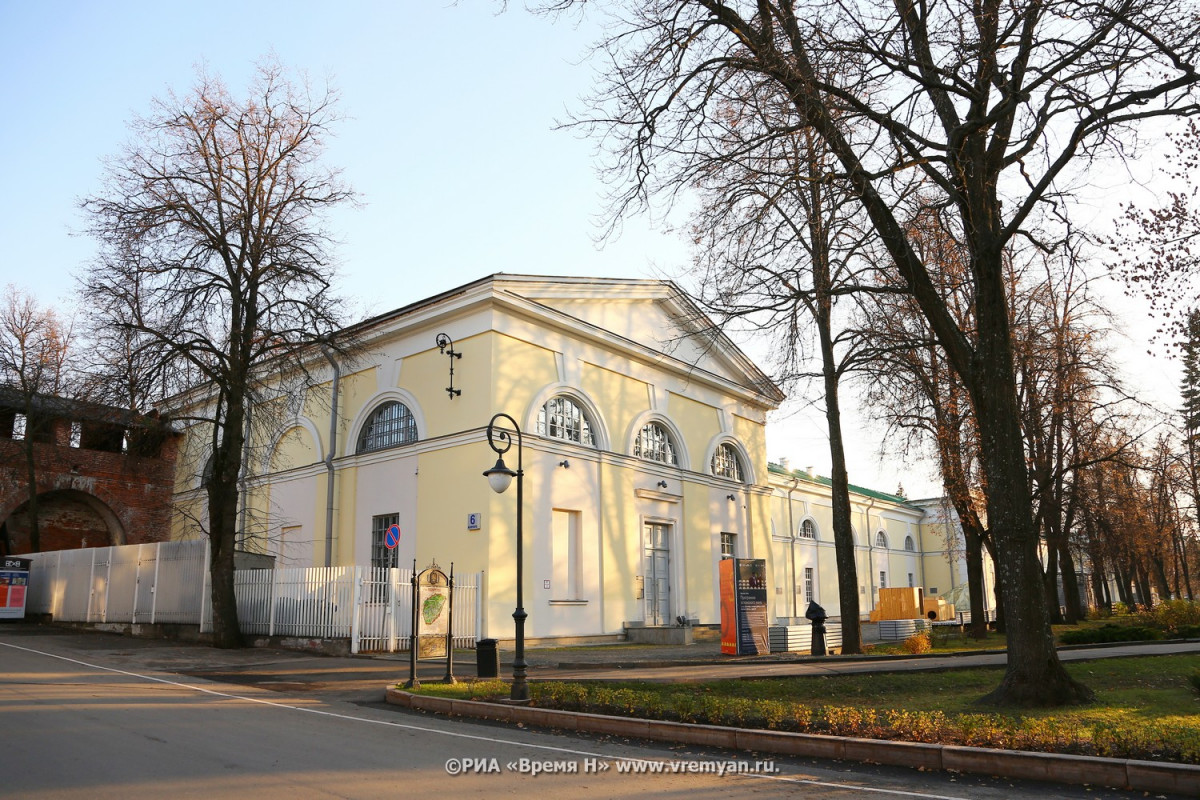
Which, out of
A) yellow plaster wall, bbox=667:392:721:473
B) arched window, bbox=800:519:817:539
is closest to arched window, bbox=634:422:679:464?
yellow plaster wall, bbox=667:392:721:473

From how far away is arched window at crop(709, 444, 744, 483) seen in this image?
32.0 m

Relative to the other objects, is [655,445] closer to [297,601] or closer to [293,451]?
[293,451]

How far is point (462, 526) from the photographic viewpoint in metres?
22.1

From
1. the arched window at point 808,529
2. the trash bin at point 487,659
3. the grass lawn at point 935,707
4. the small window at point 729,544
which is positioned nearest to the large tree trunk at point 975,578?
the small window at point 729,544

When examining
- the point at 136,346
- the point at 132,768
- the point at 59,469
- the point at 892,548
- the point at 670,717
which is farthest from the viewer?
the point at 892,548

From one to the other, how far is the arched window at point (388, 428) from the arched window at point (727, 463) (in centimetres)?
1180

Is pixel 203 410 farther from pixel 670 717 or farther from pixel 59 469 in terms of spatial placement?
pixel 670 717

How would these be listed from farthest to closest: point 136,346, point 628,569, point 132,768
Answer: point 628,569 < point 136,346 < point 132,768

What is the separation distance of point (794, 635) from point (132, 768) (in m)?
16.1

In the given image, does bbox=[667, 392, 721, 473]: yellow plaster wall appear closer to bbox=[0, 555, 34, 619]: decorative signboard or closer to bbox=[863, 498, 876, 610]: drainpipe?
bbox=[0, 555, 34, 619]: decorative signboard

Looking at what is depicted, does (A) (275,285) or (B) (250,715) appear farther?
(A) (275,285)

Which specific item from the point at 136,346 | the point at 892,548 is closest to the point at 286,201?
the point at 136,346

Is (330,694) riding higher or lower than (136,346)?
lower

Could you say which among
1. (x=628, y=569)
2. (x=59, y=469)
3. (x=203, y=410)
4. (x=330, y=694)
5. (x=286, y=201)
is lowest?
(x=330, y=694)
